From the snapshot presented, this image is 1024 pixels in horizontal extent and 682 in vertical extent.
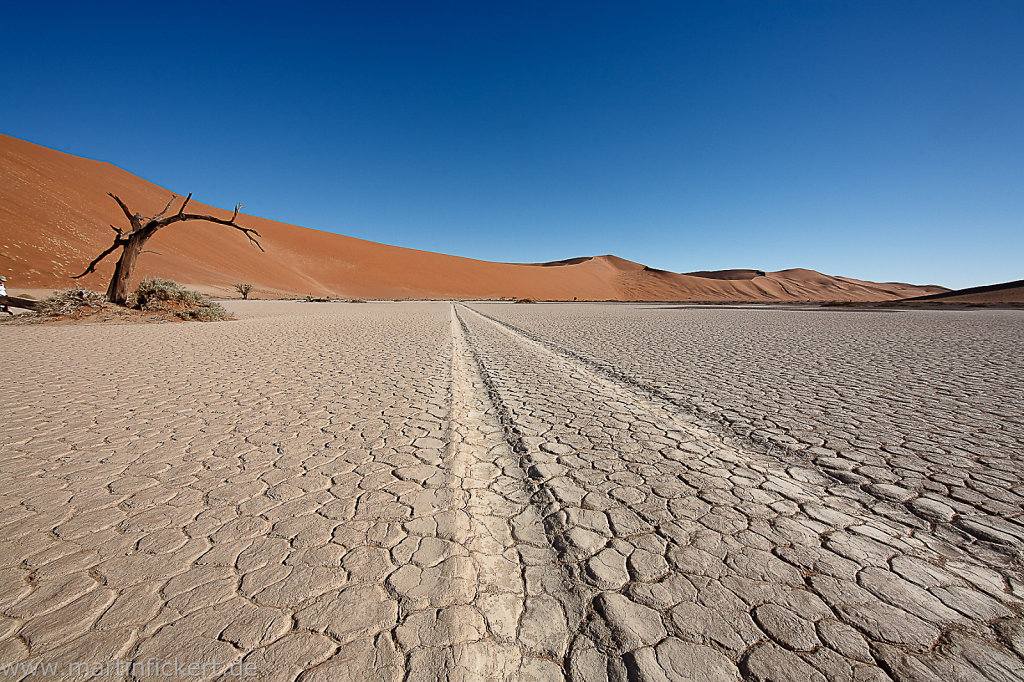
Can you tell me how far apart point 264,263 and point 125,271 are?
124 ft

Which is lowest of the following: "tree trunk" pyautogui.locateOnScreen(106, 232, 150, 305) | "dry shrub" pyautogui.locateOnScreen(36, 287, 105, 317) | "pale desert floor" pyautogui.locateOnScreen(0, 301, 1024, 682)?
"pale desert floor" pyautogui.locateOnScreen(0, 301, 1024, 682)

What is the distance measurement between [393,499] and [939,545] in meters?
2.48

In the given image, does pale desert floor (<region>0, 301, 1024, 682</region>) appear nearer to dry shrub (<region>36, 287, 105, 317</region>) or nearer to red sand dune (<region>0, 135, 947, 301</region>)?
dry shrub (<region>36, 287, 105, 317</region>)

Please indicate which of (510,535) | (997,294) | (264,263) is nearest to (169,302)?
(510,535)

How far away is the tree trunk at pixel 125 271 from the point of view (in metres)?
11.7

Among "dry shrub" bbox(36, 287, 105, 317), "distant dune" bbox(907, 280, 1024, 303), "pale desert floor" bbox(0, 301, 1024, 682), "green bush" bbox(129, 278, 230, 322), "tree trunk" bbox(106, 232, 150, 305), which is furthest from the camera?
"distant dune" bbox(907, 280, 1024, 303)

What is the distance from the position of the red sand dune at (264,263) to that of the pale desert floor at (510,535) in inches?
1064

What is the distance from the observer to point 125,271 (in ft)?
39.0

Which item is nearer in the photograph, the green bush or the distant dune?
the green bush

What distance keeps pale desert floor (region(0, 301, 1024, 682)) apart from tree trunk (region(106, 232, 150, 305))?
10.1 meters

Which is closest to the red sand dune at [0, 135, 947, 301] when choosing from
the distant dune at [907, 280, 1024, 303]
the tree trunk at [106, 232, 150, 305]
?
the tree trunk at [106, 232, 150, 305]

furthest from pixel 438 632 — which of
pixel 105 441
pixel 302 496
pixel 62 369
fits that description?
pixel 62 369

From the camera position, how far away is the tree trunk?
11734mm

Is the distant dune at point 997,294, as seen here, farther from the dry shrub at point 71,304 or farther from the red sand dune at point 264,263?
the dry shrub at point 71,304
